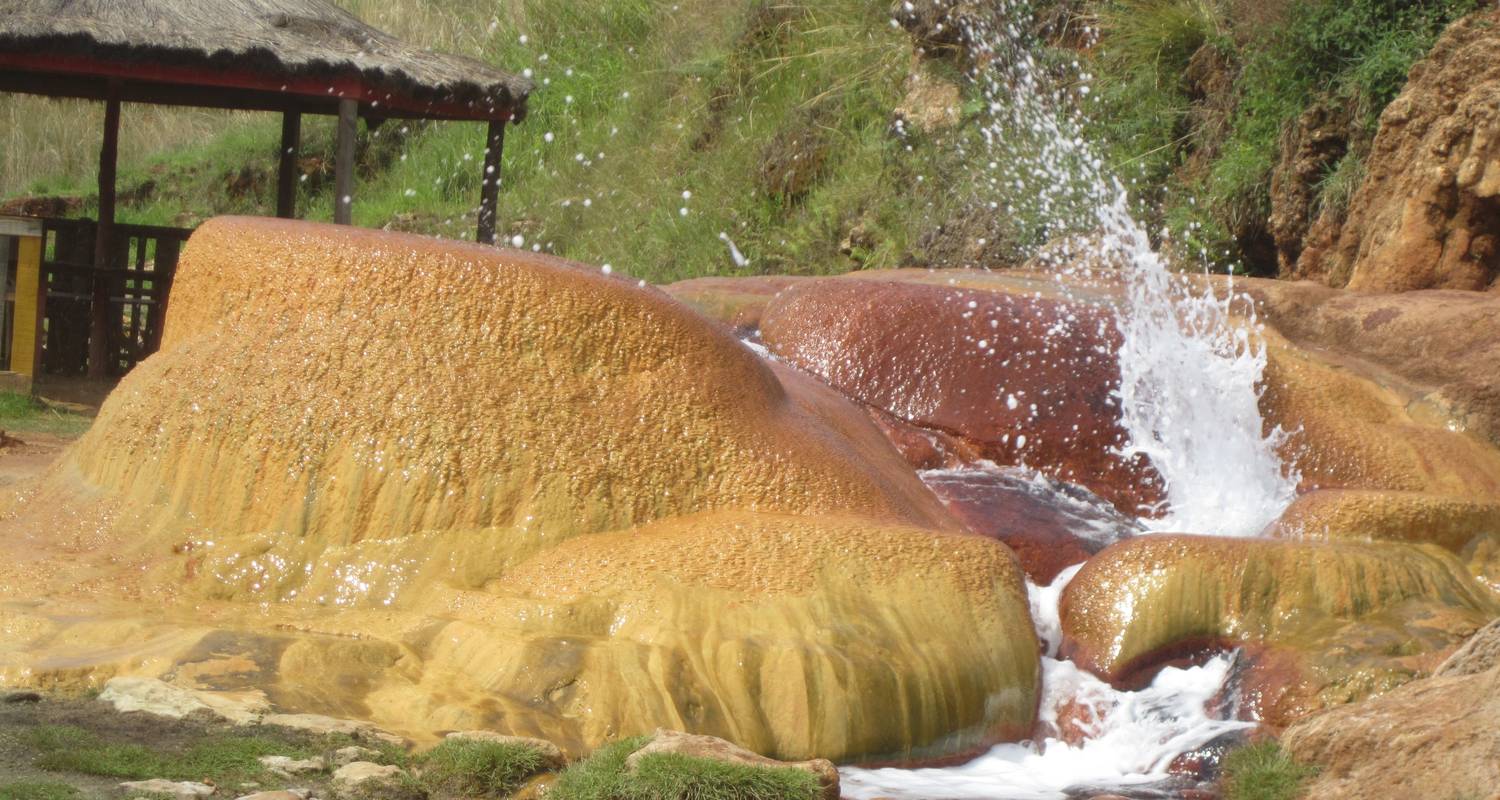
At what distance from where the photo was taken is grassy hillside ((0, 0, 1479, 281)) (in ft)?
33.7

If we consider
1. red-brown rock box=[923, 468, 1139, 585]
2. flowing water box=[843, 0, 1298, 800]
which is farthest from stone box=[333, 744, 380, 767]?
red-brown rock box=[923, 468, 1139, 585]

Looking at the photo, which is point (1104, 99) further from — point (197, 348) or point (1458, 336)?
point (197, 348)

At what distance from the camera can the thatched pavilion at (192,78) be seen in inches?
427

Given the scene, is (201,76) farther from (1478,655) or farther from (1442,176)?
(1478,655)

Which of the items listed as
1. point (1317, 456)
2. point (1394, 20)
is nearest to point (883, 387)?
point (1317, 456)

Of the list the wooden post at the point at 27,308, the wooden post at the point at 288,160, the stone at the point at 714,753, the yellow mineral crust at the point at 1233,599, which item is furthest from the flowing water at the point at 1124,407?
the wooden post at the point at 27,308

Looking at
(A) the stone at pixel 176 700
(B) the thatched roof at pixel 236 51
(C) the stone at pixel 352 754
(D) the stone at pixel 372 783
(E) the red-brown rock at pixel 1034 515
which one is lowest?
(D) the stone at pixel 372 783

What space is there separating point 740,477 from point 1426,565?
2.30 metres

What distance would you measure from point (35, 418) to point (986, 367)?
6.50 m

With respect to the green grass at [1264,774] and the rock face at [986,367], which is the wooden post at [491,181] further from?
the green grass at [1264,774]

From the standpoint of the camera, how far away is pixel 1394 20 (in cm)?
939

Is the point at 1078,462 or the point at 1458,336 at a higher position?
the point at 1458,336

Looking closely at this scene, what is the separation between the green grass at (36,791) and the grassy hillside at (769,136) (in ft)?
25.7

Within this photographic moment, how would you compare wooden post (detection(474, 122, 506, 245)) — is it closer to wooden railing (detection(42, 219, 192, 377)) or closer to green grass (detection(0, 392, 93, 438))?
wooden railing (detection(42, 219, 192, 377))
